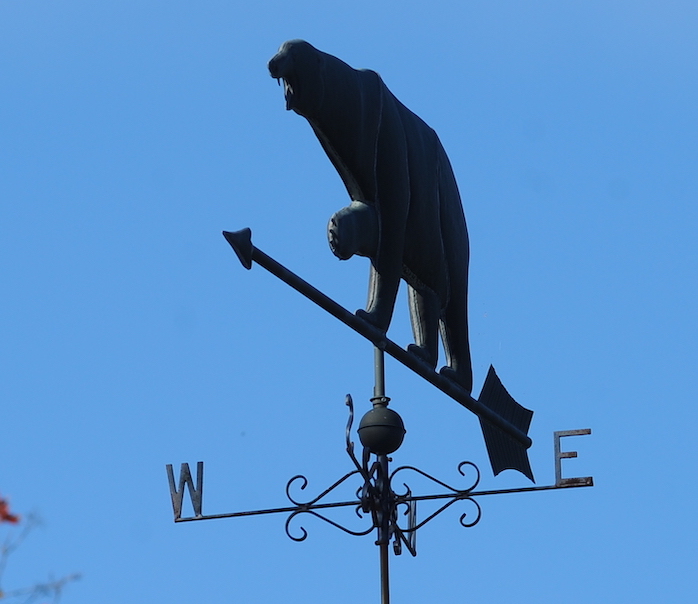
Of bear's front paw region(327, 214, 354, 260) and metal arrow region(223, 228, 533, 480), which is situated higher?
bear's front paw region(327, 214, 354, 260)

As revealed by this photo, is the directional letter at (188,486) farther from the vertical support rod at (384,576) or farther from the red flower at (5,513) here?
the red flower at (5,513)

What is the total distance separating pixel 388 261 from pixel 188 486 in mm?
1195

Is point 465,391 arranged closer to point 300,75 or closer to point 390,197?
point 390,197

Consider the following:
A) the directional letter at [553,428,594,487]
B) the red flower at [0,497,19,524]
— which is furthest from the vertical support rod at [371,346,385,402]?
the red flower at [0,497,19,524]

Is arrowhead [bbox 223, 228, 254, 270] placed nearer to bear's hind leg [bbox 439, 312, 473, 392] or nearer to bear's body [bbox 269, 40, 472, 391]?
bear's body [bbox 269, 40, 472, 391]

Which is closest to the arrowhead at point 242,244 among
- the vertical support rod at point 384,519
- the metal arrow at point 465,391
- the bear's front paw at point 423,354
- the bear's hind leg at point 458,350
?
the metal arrow at point 465,391

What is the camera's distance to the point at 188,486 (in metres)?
5.04

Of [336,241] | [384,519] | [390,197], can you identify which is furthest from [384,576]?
[390,197]

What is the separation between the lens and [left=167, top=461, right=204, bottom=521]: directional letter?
4.96 m

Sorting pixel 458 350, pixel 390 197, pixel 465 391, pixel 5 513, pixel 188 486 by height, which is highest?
pixel 390 197

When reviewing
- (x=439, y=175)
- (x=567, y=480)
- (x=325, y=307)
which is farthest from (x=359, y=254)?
(x=567, y=480)

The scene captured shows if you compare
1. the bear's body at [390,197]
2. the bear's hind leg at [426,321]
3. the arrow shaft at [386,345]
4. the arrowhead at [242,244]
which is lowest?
the arrow shaft at [386,345]

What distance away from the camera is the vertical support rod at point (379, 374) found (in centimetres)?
470

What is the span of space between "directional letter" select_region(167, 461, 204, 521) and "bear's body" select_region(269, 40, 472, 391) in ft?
3.12
